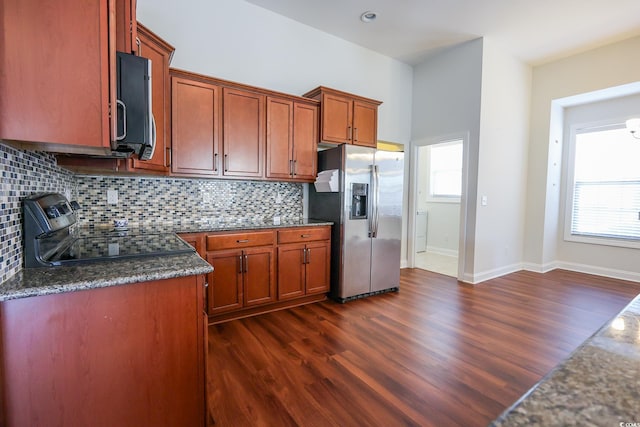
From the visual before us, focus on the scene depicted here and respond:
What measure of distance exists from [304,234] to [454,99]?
3022 millimetres

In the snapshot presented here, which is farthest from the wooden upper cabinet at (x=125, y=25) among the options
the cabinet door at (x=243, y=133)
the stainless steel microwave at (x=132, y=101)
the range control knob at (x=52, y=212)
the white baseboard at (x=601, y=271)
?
the white baseboard at (x=601, y=271)

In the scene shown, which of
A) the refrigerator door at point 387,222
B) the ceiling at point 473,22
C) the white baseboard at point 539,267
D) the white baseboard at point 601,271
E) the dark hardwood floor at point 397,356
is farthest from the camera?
the white baseboard at point 539,267

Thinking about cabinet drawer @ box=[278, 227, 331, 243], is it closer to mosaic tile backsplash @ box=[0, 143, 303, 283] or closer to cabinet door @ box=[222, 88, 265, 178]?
mosaic tile backsplash @ box=[0, 143, 303, 283]

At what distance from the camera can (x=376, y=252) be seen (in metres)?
3.57

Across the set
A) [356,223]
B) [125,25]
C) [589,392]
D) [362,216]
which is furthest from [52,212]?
[362,216]

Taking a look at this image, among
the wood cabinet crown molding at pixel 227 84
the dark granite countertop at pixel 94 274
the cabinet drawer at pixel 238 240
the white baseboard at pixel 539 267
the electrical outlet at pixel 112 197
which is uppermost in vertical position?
the wood cabinet crown molding at pixel 227 84

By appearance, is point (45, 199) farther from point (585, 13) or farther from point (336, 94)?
point (585, 13)

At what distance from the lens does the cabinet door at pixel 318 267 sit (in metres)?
3.28

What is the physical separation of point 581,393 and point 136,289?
137 centimetres

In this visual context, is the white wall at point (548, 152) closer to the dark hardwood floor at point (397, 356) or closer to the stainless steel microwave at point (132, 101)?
the dark hardwood floor at point (397, 356)

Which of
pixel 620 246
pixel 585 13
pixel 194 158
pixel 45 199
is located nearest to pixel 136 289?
pixel 45 199

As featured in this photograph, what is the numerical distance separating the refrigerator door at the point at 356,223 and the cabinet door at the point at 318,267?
185 millimetres

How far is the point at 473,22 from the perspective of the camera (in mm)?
3600

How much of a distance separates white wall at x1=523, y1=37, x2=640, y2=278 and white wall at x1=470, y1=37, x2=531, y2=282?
0.12 m
